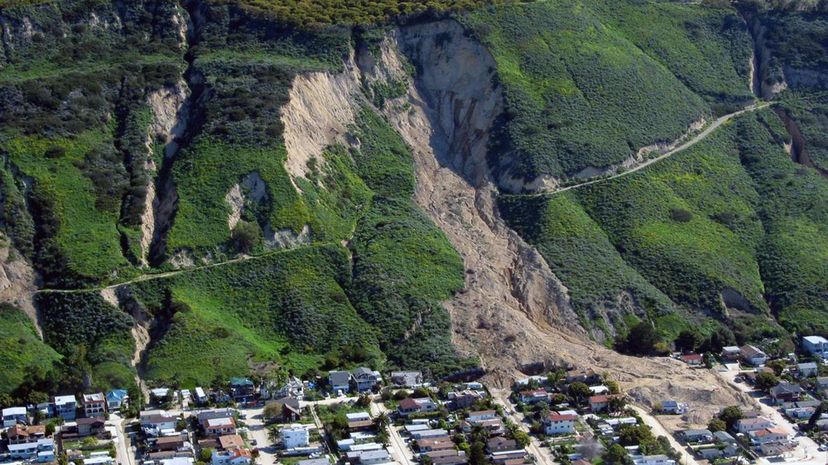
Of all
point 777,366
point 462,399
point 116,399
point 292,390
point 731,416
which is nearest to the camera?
point 116,399

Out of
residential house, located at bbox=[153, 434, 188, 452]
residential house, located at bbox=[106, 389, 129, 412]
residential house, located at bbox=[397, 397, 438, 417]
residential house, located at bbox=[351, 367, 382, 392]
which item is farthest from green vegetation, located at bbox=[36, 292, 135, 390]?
residential house, located at bbox=[397, 397, 438, 417]

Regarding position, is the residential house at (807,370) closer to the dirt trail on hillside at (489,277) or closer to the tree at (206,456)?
the dirt trail on hillside at (489,277)

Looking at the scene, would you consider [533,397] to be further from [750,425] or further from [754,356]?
[754,356]

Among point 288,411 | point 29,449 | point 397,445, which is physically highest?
point 29,449

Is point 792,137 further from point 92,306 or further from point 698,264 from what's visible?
point 92,306

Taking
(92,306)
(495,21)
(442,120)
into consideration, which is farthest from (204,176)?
(495,21)

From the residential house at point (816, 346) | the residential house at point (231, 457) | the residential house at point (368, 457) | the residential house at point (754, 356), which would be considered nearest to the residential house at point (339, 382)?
the residential house at point (368, 457)

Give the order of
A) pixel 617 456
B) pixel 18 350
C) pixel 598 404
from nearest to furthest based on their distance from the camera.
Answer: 1. pixel 617 456
2. pixel 18 350
3. pixel 598 404

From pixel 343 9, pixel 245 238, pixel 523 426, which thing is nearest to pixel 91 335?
pixel 245 238
